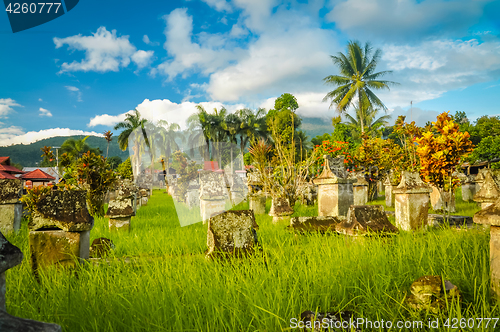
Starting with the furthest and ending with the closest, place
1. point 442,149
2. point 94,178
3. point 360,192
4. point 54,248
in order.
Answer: point 360,192 → point 94,178 → point 442,149 → point 54,248

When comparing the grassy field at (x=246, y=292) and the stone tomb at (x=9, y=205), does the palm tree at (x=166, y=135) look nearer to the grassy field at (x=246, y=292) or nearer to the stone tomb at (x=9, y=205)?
the stone tomb at (x=9, y=205)

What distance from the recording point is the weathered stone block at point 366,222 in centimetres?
346

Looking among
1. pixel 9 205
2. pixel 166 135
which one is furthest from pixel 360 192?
pixel 9 205

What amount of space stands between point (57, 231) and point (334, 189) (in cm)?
509

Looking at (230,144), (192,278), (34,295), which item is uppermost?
(230,144)

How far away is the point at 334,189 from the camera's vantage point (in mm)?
6137

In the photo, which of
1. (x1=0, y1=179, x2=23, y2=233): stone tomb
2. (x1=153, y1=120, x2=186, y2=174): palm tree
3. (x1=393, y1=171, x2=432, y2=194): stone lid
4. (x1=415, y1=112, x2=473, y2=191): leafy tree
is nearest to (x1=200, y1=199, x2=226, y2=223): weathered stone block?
(x1=153, y1=120, x2=186, y2=174): palm tree

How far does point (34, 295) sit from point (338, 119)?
36377 millimetres

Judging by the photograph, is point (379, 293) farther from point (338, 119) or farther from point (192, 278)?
point (338, 119)

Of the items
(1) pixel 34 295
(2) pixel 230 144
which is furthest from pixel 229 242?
(2) pixel 230 144

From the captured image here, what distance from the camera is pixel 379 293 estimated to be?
220cm

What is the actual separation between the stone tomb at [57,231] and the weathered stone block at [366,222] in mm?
3193

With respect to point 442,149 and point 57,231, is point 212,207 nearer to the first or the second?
point 57,231

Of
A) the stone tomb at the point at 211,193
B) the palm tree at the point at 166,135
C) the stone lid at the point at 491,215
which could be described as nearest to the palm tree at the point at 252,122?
the palm tree at the point at 166,135
